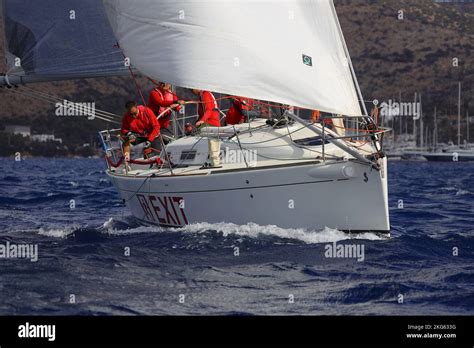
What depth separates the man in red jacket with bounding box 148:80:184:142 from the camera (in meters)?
14.5

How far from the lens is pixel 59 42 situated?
15.8 metres

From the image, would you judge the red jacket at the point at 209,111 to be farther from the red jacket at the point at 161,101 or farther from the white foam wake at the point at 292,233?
the white foam wake at the point at 292,233

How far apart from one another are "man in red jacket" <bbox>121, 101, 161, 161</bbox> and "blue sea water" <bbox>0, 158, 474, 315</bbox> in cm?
144

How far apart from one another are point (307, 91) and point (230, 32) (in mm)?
1359

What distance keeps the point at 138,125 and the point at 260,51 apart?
304 centimetres

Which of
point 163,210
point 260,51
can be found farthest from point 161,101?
point 260,51

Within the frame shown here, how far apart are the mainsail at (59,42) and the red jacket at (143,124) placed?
147 cm

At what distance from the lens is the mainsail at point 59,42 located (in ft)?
50.6

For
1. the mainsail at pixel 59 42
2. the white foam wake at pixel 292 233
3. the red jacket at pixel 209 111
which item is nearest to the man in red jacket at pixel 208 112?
the red jacket at pixel 209 111

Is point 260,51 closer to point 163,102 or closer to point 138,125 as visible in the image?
point 138,125

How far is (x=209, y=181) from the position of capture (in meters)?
12.1

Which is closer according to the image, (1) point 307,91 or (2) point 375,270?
(2) point 375,270
